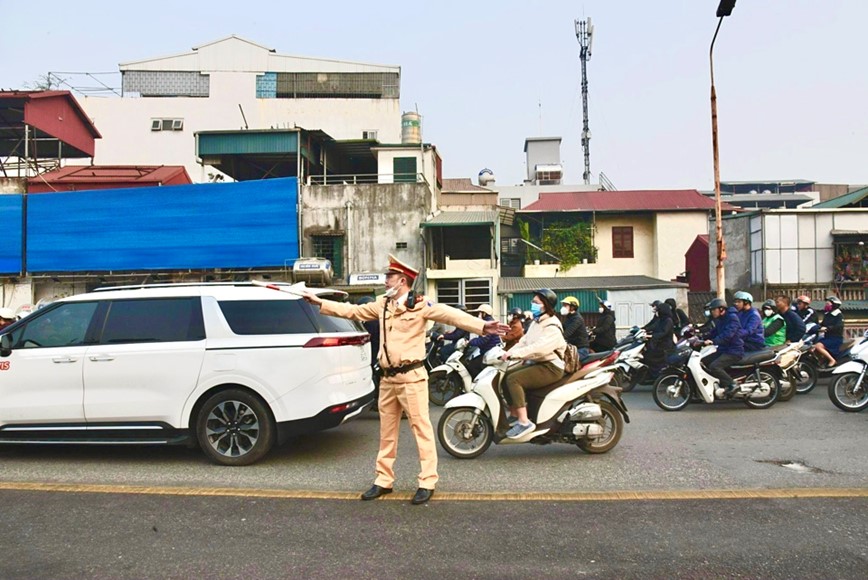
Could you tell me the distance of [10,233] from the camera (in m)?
28.8

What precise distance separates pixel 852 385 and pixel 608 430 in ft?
16.0

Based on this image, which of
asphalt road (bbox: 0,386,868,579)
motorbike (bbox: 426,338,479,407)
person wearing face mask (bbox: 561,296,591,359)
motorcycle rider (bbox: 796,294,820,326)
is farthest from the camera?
motorcycle rider (bbox: 796,294,820,326)

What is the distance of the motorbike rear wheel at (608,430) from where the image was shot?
7.29m

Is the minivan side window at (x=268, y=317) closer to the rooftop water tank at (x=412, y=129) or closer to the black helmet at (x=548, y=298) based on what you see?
the black helmet at (x=548, y=298)

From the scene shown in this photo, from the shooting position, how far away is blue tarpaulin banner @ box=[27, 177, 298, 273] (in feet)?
90.8

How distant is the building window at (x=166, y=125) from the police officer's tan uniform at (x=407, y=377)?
40073 millimetres

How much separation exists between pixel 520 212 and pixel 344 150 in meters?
8.61

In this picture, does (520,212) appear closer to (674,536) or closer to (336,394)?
(336,394)

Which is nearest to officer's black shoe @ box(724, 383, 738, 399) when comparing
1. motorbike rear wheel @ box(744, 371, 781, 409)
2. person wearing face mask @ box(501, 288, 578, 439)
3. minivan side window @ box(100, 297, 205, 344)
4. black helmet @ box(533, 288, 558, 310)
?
motorbike rear wheel @ box(744, 371, 781, 409)

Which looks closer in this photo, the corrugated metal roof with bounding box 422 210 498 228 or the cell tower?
the corrugated metal roof with bounding box 422 210 498 228

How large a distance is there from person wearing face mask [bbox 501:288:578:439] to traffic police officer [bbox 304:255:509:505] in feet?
5.03

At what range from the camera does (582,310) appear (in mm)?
26719

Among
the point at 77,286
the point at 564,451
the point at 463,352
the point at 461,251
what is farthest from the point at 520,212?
the point at 564,451

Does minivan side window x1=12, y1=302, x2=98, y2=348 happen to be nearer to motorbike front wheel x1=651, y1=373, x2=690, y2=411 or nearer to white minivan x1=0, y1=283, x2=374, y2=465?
white minivan x1=0, y1=283, x2=374, y2=465
